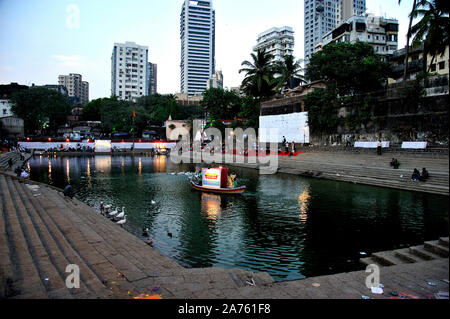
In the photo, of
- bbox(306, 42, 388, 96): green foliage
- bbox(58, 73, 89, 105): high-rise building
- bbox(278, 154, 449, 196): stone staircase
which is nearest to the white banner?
bbox(306, 42, 388, 96): green foliage

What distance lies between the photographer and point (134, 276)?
6.56 m

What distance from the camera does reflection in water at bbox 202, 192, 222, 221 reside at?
14750 mm

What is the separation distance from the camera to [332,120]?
37938mm

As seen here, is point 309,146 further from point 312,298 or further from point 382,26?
point 382,26

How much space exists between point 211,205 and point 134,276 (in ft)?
34.3

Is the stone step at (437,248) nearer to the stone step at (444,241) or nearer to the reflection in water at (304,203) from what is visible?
the stone step at (444,241)

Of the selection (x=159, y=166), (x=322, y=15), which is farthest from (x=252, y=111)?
(x=322, y=15)

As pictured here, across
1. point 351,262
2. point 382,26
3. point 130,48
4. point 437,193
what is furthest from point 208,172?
point 130,48

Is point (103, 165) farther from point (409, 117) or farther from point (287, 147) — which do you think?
point (409, 117)

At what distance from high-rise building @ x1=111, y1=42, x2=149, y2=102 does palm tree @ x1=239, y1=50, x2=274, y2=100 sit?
8257cm

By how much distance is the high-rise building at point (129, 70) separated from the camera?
124 meters

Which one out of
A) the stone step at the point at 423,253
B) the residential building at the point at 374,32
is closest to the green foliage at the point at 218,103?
the residential building at the point at 374,32

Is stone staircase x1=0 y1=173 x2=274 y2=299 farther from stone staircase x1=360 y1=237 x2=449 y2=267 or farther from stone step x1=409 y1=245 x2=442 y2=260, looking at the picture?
stone step x1=409 y1=245 x2=442 y2=260
